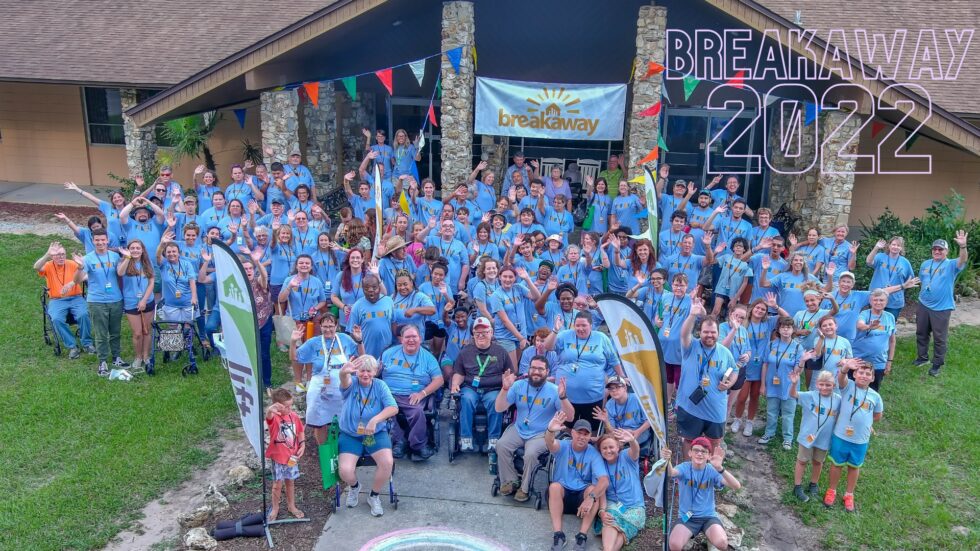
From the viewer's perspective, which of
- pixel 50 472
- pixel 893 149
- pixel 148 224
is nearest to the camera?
pixel 50 472

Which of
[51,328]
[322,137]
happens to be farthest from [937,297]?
[51,328]

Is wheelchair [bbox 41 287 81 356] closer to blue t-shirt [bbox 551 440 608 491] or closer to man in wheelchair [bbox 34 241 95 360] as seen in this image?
man in wheelchair [bbox 34 241 95 360]

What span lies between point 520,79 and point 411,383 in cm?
844

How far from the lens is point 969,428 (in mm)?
8930

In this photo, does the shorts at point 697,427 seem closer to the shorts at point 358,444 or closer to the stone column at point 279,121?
the shorts at point 358,444

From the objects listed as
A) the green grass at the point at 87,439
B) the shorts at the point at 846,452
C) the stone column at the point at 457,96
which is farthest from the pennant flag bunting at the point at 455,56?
the shorts at the point at 846,452

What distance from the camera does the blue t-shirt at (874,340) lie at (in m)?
8.86

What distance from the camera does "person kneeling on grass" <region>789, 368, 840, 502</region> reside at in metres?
7.45

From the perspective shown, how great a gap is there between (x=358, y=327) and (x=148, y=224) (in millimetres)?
4027

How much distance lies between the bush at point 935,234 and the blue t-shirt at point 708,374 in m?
6.20

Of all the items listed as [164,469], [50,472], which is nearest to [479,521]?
[164,469]

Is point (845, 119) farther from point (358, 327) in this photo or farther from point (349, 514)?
point (349, 514)

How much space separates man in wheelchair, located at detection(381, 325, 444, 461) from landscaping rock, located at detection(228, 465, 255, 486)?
1333 mm

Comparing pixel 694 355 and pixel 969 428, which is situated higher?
pixel 694 355
